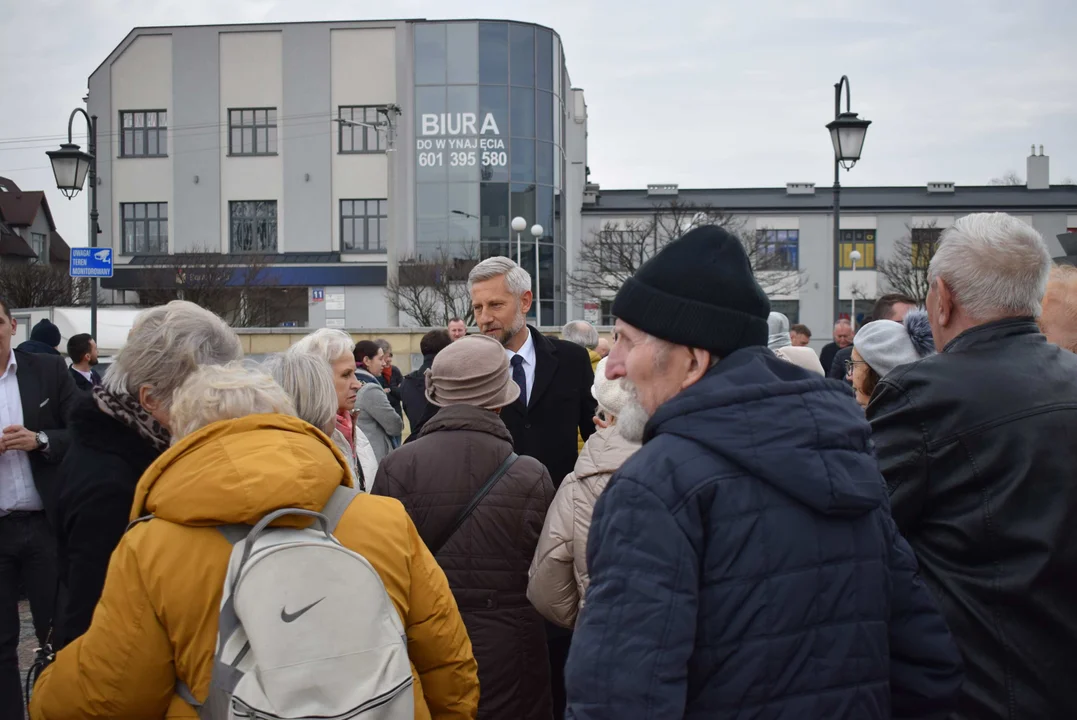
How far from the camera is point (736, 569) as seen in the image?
6.10 feet

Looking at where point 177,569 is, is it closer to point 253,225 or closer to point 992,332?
point 992,332

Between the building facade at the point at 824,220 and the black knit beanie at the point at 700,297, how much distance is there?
44.6 meters

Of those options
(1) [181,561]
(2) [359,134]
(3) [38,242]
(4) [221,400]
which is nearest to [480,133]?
(2) [359,134]

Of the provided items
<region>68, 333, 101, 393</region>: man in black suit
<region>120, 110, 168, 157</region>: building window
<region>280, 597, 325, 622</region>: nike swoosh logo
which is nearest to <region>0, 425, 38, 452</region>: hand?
<region>280, 597, 325, 622</region>: nike swoosh logo

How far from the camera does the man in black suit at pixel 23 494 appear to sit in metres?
4.61

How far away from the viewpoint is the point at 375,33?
1763 inches

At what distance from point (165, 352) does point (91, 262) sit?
1351 centimetres

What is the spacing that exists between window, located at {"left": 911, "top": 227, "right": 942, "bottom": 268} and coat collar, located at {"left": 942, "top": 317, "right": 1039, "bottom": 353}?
41.7 metres

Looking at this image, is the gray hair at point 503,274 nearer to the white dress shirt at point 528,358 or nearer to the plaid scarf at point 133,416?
the white dress shirt at point 528,358

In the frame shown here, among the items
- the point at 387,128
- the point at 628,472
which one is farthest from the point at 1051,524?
the point at 387,128

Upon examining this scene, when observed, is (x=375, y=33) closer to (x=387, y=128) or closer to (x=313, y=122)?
(x=313, y=122)

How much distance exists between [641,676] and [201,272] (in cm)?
3623

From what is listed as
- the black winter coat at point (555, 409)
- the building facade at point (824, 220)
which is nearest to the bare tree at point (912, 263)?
the building facade at point (824, 220)

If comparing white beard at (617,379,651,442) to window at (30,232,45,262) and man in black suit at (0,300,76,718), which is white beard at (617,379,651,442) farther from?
window at (30,232,45,262)
